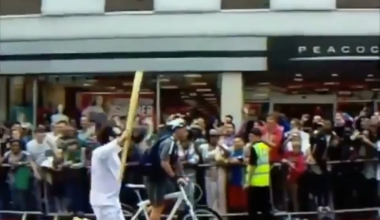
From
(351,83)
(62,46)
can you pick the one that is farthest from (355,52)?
(62,46)

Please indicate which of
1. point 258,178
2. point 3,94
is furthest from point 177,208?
point 3,94

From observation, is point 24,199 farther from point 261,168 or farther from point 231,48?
point 231,48

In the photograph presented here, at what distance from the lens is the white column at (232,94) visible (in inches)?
965

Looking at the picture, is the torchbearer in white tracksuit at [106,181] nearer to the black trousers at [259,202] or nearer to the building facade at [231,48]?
the black trousers at [259,202]

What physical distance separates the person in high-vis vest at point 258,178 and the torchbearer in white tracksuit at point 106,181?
513 cm

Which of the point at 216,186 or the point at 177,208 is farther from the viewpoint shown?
the point at 216,186

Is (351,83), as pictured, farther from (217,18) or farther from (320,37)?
(217,18)

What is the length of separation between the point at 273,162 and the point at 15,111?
34.6 ft

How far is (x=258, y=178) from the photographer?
16.4 meters

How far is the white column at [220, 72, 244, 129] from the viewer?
24.5 meters

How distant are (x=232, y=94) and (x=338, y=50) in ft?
9.30

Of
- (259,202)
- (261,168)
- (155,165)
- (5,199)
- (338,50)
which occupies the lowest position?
(5,199)

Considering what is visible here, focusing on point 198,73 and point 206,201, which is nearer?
point 206,201

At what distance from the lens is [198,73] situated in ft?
82.1
